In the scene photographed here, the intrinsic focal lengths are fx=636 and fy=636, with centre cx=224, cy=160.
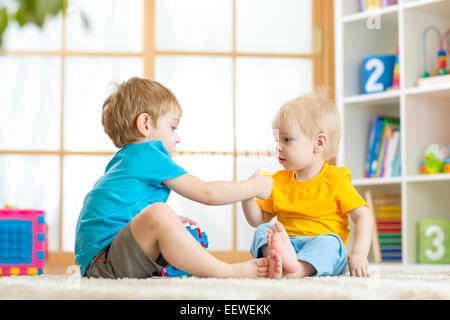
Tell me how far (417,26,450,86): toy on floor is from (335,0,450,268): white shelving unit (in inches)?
0.8

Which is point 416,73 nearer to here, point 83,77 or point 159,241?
point 83,77

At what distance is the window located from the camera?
287cm

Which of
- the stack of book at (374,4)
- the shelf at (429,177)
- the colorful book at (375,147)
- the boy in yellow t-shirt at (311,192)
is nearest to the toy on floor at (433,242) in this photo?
the shelf at (429,177)

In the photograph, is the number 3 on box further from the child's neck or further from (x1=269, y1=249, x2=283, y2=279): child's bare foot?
(x1=269, y1=249, x2=283, y2=279): child's bare foot

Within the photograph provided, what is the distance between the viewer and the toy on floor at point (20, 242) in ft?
7.69

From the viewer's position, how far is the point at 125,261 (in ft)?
3.86

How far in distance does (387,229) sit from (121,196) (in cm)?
162

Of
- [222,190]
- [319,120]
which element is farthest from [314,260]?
[319,120]

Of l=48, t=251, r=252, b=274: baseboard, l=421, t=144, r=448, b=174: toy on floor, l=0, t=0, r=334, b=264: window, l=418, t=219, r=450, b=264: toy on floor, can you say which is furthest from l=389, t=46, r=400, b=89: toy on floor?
l=48, t=251, r=252, b=274: baseboard

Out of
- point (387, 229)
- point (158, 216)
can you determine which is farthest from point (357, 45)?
point (158, 216)

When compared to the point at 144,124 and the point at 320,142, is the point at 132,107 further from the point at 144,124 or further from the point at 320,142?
the point at 320,142

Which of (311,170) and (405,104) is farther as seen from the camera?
(405,104)

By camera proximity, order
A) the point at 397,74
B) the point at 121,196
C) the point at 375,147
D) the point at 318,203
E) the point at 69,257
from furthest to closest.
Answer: the point at 69,257, the point at 375,147, the point at 397,74, the point at 318,203, the point at 121,196

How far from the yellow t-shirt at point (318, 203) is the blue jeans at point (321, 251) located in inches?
2.7
